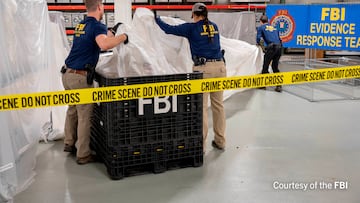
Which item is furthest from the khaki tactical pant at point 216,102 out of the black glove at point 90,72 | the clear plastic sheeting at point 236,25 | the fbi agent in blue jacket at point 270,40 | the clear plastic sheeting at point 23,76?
the clear plastic sheeting at point 236,25

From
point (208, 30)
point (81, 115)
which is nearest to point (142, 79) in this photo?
point (81, 115)

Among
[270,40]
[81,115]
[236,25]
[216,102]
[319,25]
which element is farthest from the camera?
[236,25]

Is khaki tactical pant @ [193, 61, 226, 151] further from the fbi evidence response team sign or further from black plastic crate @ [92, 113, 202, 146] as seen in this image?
the fbi evidence response team sign

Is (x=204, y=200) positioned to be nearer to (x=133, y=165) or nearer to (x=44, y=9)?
(x=133, y=165)

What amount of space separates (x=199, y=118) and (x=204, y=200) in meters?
0.97

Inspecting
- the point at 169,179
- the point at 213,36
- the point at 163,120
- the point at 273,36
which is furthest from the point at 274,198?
the point at 273,36

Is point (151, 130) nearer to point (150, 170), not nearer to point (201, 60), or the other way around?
point (150, 170)

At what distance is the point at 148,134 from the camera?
4.02 m

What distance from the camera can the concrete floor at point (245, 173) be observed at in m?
3.65

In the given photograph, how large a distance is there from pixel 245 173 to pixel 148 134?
1.10 m

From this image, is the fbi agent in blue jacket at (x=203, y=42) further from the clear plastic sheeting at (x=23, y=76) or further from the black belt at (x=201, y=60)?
the clear plastic sheeting at (x=23, y=76)

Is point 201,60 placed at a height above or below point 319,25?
below

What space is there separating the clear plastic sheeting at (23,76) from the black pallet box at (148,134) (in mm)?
762

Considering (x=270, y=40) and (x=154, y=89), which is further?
(x=270, y=40)
